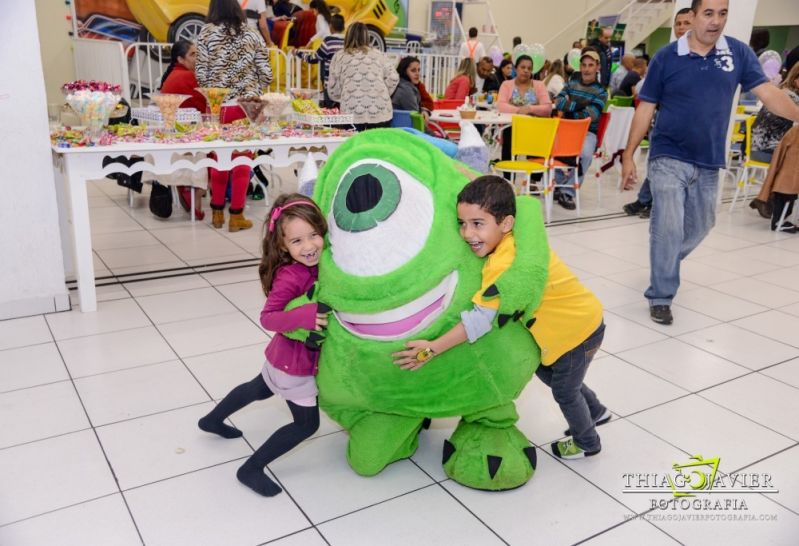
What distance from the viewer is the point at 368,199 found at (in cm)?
198

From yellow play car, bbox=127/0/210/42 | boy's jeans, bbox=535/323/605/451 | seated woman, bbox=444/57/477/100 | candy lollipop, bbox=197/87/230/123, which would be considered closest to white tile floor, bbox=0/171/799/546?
boy's jeans, bbox=535/323/605/451

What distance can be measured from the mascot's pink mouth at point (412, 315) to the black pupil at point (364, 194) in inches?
11.8

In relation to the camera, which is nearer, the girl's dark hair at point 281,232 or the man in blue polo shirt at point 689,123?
the girl's dark hair at point 281,232

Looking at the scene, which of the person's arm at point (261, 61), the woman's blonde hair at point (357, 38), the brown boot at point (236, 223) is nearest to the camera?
the person's arm at point (261, 61)

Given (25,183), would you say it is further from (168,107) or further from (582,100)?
(582,100)

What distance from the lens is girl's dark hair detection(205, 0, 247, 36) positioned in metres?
4.60

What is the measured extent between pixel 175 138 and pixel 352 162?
2065 millimetres

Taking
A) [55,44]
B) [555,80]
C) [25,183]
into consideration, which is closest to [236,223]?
[25,183]

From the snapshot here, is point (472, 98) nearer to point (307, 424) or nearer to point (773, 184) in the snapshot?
point (773, 184)

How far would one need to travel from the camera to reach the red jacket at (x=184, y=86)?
5086mm

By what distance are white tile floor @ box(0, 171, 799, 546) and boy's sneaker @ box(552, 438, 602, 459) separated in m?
0.04

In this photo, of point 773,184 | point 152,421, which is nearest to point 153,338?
point 152,421

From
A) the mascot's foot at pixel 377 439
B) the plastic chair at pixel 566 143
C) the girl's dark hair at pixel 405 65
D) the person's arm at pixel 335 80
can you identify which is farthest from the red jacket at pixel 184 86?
the mascot's foot at pixel 377 439

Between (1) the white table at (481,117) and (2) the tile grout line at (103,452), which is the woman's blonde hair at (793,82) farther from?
(2) the tile grout line at (103,452)
